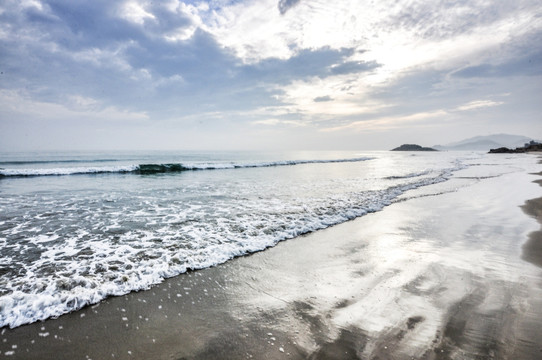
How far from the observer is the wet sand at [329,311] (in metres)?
2.66

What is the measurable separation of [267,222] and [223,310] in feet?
13.5

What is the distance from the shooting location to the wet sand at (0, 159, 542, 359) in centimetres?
266

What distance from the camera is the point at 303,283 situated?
13.4ft

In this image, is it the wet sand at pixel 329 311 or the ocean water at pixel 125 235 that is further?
the ocean water at pixel 125 235

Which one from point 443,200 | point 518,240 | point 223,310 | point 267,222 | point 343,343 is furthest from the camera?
point 443,200

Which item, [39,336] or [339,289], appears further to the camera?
[339,289]

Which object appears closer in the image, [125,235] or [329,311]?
[329,311]

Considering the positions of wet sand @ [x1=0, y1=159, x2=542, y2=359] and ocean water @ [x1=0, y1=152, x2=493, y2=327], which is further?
ocean water @ [x1=0, y1=152, x2=493, y2=327]

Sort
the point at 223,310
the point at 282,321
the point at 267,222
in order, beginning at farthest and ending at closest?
the point at 267,222, the point at 223,310, the point at 282,321

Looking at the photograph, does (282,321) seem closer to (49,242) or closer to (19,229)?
(49,242)

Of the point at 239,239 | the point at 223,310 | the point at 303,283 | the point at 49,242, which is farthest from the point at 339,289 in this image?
the point at 49,242

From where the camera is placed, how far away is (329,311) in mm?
3309

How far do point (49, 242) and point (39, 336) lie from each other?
13.2ft

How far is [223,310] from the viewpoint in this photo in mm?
3377
